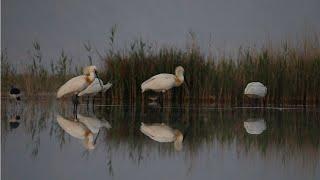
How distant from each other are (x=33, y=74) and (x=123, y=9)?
6.36 feet

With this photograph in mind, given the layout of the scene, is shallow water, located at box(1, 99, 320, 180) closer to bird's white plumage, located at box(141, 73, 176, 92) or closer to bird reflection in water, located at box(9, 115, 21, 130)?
bird reflection in water, located at box(9, 115, 21, 130)

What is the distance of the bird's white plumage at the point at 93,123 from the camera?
16.6 feet

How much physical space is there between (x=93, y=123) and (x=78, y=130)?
49cm

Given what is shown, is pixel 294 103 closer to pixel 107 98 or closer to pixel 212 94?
pixel 212 94

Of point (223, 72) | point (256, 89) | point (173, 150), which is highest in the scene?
point (223, 72)

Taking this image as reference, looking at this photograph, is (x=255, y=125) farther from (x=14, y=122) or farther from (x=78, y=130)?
(x=14, y=122)

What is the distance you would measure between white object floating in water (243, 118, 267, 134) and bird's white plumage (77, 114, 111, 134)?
3.64 feet

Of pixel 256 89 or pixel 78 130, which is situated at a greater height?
pixel 256 89

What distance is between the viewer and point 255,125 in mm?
5352

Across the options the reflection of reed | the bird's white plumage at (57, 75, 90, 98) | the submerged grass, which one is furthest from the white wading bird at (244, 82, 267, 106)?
the bird's white plumage at (57, 75, 90, 98)

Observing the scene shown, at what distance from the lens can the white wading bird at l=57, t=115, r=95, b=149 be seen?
438cm

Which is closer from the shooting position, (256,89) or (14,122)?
(14,122)

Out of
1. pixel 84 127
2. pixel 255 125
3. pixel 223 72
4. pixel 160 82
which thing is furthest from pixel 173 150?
pixel 223 72

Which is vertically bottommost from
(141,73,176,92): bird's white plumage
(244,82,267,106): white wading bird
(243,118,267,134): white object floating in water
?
(243,118,267,134): white object floating in water
